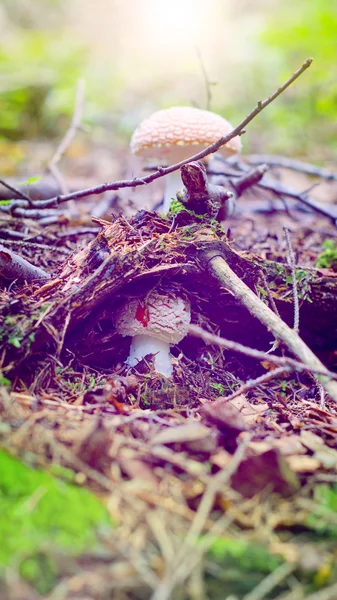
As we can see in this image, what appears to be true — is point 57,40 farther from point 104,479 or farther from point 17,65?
point 104,479

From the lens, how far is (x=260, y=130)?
26.5 ft

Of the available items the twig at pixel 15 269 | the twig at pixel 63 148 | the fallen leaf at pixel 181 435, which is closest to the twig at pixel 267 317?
the fallen leaf at pixel 181 435

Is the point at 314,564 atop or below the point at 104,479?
below

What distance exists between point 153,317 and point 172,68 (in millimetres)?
9604

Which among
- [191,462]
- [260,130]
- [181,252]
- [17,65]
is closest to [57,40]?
[17,65]

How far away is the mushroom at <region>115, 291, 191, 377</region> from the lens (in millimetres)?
2285

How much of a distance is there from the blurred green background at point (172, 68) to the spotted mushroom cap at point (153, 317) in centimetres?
426

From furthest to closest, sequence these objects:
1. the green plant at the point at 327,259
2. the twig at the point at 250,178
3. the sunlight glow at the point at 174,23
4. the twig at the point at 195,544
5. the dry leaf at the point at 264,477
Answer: the sunlight glow at the point at 174,23, the twig at the point at 250,178, the green plant at the point at 327,259, the dry leaf at the point at 264,477, the twig at the point at 195,544

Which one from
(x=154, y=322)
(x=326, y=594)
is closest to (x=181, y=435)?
(x=326, y=594)

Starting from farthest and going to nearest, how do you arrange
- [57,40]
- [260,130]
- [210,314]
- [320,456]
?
1. [57,40]
2. [260,130]
3. [210,314]
4. [320,456]

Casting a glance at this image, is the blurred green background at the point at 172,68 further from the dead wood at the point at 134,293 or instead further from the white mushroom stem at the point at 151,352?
the white mushroom stem at the point at 151,352

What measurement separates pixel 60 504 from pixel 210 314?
1.54m

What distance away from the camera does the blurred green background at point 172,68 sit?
7.58m

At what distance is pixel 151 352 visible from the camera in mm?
2383
